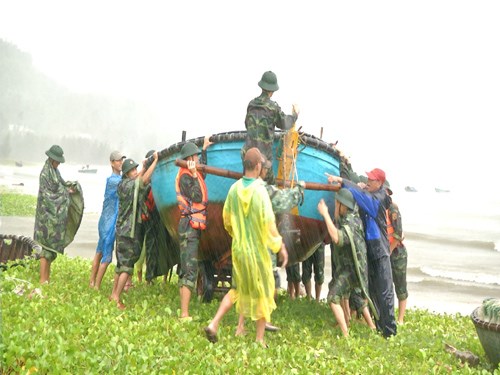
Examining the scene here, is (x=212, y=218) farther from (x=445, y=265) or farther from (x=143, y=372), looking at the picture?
(x=445, y=265)

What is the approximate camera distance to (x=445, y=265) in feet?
87.1

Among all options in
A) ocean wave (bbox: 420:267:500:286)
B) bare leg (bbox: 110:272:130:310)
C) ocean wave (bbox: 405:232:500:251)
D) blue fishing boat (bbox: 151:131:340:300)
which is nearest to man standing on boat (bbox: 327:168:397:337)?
blue fishing boat (bbox: 151:131:340:300)

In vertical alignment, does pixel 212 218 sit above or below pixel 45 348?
above

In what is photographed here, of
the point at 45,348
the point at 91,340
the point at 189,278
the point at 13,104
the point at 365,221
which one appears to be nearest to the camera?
the point at 45,348

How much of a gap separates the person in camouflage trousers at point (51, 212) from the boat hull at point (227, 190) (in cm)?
155

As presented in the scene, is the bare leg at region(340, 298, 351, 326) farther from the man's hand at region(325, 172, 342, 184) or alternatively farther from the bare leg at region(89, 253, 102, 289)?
the bare leg at region(89, 253, 102, 289)

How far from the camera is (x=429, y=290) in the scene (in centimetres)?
1980

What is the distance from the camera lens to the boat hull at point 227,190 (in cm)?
984

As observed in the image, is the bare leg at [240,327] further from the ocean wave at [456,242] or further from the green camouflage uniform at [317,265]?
the ocean wave at [456,242]

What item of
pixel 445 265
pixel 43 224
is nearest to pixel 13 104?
pixel 445 265

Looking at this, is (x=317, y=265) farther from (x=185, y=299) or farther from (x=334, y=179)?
(x=185, y=299)

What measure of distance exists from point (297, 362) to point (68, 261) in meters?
7.66

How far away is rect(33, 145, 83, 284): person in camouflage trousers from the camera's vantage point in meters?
10.6

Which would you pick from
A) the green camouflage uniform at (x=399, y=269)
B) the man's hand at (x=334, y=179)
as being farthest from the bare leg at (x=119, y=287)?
the green camouflage uniform at (x=399, y=269)
